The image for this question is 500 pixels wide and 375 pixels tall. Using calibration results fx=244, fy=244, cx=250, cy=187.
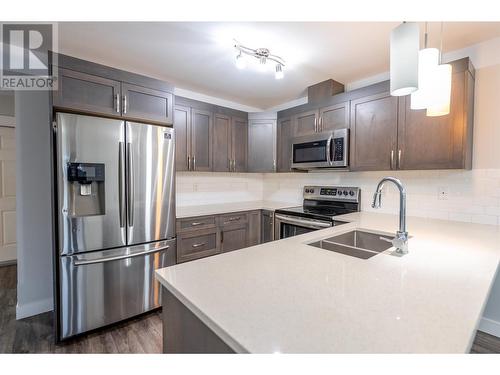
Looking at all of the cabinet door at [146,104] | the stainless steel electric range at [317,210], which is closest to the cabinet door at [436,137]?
the stainless steel electric range at [317,210]

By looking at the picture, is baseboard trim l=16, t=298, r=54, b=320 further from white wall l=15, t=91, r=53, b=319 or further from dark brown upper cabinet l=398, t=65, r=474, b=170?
dark brown upper cabinet l=398, t=65, r=474, b=170

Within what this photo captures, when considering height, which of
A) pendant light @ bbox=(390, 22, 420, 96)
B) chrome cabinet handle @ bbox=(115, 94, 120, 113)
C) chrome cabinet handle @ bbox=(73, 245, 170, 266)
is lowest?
chrome cabinet handle @ bbox=(73, 245, 170, 266)

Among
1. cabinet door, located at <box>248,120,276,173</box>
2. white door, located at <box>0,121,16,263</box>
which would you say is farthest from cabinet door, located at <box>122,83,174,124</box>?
white door, located at <box>0,121,16,263</box>

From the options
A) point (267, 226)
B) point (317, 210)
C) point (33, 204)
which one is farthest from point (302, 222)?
point (33, 204)

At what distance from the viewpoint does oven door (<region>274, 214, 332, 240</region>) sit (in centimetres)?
253

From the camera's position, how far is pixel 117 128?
2004mm

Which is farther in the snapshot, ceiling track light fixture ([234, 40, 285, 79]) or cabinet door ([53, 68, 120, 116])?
ceiling track light fixture ([234, 40, 285, 79])

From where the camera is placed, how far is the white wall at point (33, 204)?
217 cm

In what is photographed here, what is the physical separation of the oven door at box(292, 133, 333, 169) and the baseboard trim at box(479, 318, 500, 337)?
6.09 ft

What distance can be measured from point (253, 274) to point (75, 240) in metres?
1.59

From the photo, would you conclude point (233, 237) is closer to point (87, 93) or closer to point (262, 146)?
point (262, 146)

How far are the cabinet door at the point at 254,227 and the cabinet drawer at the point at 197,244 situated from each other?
1.61ft

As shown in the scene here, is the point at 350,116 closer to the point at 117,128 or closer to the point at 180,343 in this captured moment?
the point at 117,128

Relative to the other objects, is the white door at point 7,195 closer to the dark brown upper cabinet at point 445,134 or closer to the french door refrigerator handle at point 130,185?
the french door refrigerator handle at point 130,185
